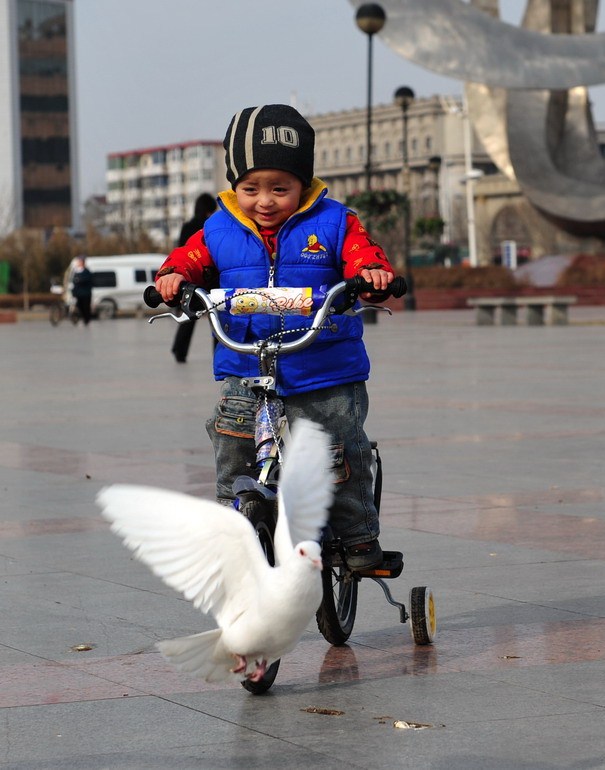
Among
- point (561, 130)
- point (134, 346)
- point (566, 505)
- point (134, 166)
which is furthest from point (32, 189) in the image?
point (566, 505)

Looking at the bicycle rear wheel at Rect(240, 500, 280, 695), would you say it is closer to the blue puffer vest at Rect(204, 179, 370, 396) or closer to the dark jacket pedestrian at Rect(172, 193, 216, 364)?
the blue puffer vest at Rect(204, 179, 370, 396)

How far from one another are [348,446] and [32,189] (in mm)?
121477

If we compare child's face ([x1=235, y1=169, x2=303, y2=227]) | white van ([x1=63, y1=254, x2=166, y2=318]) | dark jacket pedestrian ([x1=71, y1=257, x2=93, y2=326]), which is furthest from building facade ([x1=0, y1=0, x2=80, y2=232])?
child's face ([x1=235, y1=169, x2=303, y2=227])

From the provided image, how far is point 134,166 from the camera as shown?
192500 millimetres

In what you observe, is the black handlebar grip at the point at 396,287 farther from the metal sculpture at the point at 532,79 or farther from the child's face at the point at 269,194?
the metal sculpture at the point at 532,79

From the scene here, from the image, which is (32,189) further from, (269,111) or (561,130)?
(269,111)

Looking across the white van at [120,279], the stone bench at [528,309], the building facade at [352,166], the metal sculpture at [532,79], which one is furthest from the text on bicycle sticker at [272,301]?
the building facade at [352,166]

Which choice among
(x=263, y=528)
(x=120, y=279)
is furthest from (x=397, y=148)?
(x=263, y=528)

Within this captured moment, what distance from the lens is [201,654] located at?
3775 millimetres

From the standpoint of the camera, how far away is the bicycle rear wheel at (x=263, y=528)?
4.10m

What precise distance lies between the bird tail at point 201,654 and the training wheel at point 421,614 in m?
0.98

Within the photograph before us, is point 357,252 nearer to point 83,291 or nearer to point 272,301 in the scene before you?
point 272,301

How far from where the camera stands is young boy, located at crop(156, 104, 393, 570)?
4.39m

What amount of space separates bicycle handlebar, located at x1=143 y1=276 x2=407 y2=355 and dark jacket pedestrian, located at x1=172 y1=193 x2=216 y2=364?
9447 mm
